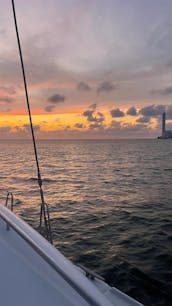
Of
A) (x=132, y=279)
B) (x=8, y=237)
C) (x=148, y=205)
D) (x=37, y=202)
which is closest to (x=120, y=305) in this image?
(x=8, y=237)

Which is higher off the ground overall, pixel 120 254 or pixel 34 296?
pixel 34 296

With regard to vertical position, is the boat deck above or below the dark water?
above

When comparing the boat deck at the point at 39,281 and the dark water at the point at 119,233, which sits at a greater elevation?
the boat deck at the point at 39,281

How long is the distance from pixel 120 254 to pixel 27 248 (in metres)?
7.25

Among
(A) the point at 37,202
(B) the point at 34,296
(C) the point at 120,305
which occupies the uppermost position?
(B) the point at 34,296

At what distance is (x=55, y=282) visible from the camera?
278 cm

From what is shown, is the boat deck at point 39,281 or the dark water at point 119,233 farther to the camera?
the dark water at point 119,233

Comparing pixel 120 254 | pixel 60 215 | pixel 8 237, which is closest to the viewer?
pixel 8 237

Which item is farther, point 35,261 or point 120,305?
point 120,305

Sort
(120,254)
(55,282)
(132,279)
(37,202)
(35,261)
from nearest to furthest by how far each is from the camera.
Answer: (55,282) < (35,261) < (132,279) < (120,254) < (37,202)

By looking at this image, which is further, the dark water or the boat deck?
the dark water

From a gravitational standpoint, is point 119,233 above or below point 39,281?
below

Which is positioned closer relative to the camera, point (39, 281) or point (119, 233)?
point (39, 281)

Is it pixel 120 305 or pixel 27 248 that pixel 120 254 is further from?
pixel 27 248
